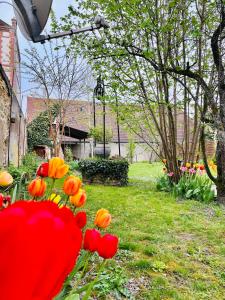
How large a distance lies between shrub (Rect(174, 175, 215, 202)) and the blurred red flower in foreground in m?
6.28

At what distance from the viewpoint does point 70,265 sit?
288 millimetres

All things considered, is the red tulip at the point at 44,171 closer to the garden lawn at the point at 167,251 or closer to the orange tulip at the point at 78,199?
the orange tulip at the point at 78,199

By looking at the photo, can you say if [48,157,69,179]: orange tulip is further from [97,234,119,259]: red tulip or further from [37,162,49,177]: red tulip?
[97,234,119,259]: red tulip

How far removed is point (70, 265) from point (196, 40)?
22.5ft

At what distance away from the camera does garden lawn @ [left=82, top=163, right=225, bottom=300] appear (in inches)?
93.3

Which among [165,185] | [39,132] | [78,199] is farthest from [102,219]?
[39,132]

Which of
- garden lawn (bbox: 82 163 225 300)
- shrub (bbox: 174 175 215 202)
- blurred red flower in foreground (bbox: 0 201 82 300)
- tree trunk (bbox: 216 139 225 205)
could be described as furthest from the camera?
shrub (bbox: 174 175 215 202)

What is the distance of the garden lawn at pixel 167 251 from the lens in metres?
2.37

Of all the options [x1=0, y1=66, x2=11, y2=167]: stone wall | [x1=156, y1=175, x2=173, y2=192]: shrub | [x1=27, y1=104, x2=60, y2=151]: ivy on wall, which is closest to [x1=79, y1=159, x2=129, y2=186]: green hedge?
[x1=156, y1=175, x2=173, y2=192]: shrub

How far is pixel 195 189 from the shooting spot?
21.4 feet

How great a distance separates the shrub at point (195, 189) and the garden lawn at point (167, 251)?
45 centimetres

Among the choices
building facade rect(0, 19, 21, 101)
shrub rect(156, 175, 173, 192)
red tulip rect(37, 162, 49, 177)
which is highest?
building facade rect(0, 19, 21, 101)

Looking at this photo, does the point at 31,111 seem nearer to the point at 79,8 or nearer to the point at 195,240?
the point at 79,8

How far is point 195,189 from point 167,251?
3.52m
